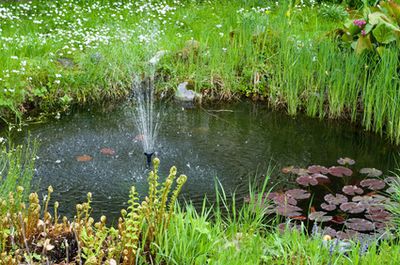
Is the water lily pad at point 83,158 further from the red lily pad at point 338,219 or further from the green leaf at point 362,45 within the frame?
the green leaf at point 362,45

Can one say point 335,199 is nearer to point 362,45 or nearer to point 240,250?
point 240,250

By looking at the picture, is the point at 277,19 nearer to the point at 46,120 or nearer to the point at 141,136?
the point at 141,136

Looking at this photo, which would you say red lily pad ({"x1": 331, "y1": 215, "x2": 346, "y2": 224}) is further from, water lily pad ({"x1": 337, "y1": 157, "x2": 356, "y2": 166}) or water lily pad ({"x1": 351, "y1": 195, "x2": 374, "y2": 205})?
water lily pad ({"x1": 337, "y1": 157, "x2": 356, "y2": 166})

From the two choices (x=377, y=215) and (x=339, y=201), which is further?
(x=339, y=201)

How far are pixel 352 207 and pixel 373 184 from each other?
0.59 m

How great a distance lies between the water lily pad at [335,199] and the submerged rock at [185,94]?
299cm

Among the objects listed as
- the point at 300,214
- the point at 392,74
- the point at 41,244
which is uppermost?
the point at 392,74

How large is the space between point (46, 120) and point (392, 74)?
13.3ft

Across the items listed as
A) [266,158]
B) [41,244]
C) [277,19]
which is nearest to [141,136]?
[266,158]

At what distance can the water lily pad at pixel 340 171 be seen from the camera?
575 cm

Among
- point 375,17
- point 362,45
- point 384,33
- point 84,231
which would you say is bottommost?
point 84,231

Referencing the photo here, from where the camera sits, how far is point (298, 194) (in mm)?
5293

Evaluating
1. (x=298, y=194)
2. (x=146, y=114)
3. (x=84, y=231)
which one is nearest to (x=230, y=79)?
(x=146, y=114)

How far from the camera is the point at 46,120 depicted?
23.1 ft
